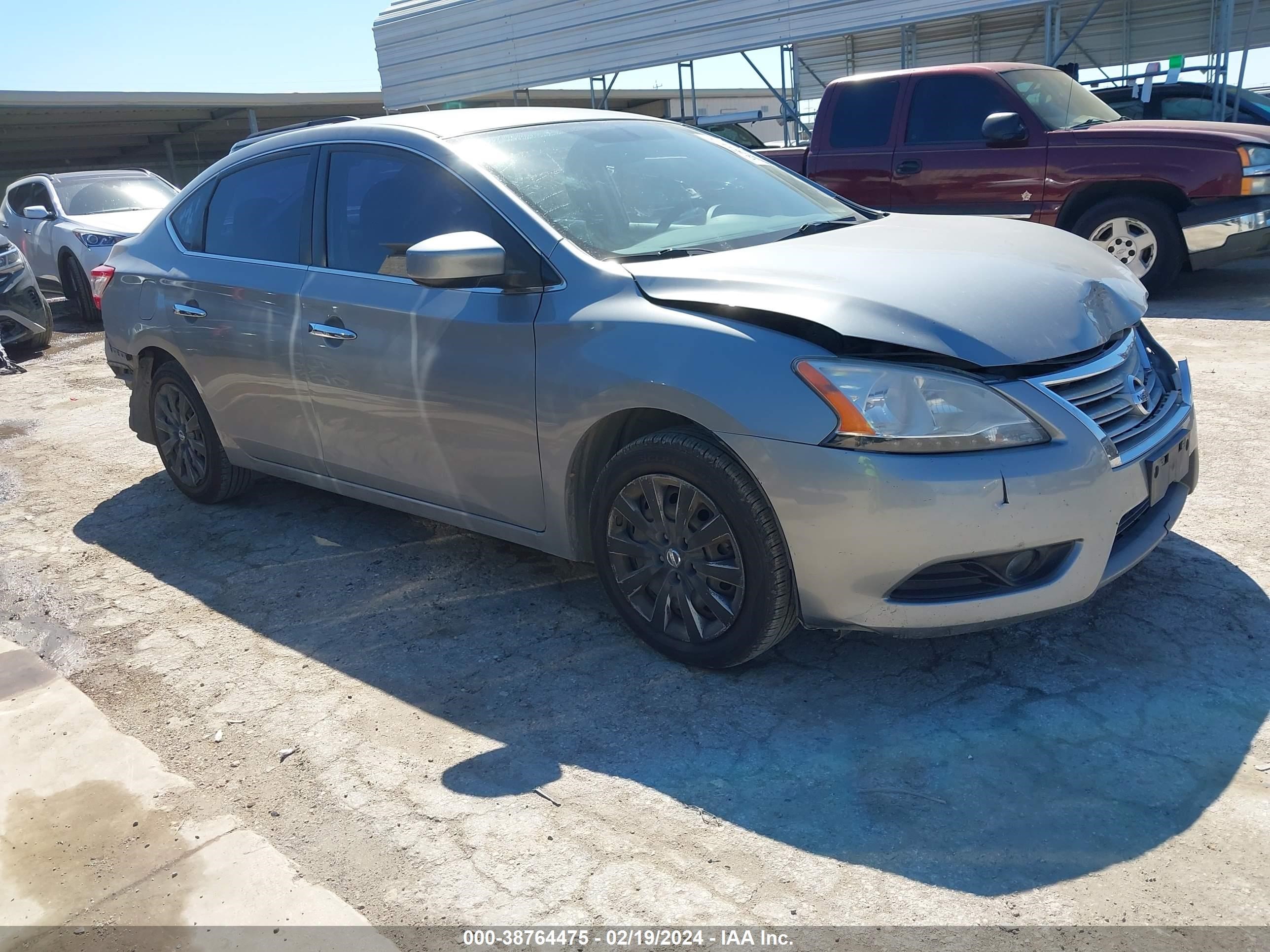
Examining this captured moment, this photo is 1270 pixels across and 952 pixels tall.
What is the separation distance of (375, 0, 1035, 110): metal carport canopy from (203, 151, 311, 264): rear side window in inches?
401

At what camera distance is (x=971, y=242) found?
11.4 ft

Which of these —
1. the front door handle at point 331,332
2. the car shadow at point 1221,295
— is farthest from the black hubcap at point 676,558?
the car shadow at point 1221,295

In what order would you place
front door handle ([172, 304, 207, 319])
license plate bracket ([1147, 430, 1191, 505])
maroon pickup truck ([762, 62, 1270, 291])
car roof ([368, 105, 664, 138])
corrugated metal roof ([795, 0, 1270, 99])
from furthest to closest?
1. corrugated metal roof ([795, 0, 1270, 99])
2. maroon pickup truck ([762, 62, 1270, 291])
3. front door handle ([172, 304, 207, 319])
4. car roof ([368, 105, 664, 138])
5. license plate bracket ([1147, 430, 1191, 505])

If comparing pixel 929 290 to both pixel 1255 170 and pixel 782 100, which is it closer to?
pixel 1255 170

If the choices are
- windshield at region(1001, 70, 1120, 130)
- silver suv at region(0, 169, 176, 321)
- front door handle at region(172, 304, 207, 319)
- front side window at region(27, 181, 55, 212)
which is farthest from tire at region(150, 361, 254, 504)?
front side window at region(27, 181, 55, 212)

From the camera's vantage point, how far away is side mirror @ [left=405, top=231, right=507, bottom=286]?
131 inches

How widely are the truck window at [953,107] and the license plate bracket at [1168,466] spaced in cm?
604

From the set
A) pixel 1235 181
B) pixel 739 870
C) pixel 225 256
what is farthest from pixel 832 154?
pixel 739 870

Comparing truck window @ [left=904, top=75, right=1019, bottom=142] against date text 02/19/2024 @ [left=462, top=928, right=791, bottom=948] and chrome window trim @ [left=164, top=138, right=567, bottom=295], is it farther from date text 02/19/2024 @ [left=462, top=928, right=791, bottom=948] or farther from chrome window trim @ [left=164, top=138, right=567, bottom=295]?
date text 02/19/2024 @ [left=462, top=928, right=791, bottom=948]

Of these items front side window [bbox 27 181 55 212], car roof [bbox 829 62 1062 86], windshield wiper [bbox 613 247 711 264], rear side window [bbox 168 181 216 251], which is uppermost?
car roof [bbox 829 62 1062 86]

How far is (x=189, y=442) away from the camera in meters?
5.23

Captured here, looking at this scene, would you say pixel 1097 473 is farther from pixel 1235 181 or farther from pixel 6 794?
pixel 1235 181

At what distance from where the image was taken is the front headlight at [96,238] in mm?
11875

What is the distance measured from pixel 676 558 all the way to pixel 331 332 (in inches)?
67.3
